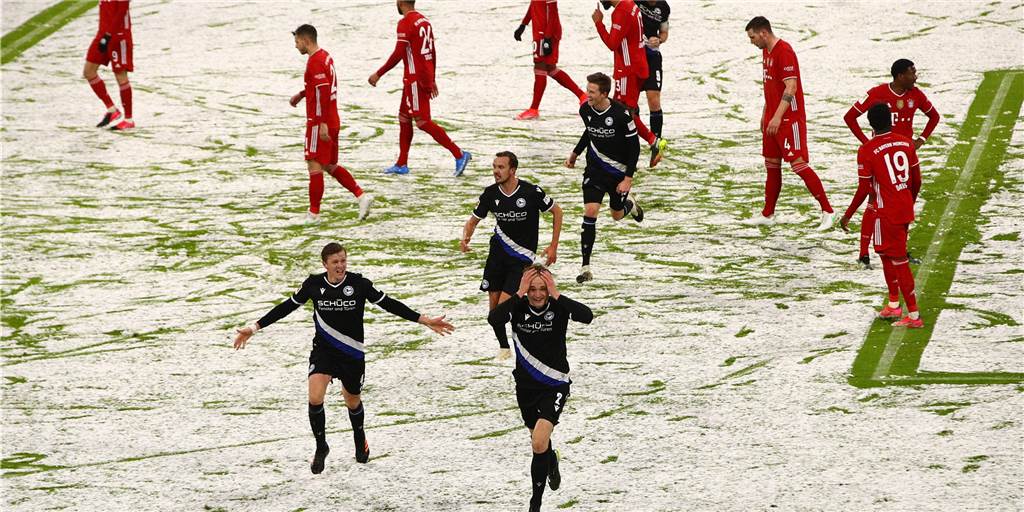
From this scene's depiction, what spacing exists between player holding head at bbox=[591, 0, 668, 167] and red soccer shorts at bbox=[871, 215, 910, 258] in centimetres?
520

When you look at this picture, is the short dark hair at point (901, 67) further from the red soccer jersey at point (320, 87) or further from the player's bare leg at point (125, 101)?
the player's bare leg at point (125, 101)

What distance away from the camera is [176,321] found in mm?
13984

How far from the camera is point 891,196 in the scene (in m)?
12.4

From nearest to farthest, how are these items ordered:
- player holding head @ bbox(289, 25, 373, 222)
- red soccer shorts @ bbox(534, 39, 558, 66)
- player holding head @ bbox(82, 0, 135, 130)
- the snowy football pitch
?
the snowy football pitch, player holding head @ bbox(289, 25, 373, 222), red soccer shorts @ bbox(534, 39, 558, 66), player holding head @ bbox(82, 0, 135, 130)

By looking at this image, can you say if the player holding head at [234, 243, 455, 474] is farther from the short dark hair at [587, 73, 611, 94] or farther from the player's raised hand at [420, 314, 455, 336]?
the short dark hair at [587, 73, 611, 94]

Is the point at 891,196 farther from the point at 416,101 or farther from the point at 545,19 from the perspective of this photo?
the point at 545,19

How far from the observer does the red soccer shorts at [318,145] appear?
16.3m

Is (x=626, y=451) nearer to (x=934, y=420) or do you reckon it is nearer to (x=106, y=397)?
(x=934, y=420)

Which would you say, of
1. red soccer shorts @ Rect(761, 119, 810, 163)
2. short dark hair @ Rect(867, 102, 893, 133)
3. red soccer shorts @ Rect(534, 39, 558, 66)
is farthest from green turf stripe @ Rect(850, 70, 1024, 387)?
red soccer shorts @ Rect(534, 39, 558, 66)

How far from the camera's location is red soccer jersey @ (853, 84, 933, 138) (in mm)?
14094

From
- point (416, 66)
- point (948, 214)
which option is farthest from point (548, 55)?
point (948, 214)

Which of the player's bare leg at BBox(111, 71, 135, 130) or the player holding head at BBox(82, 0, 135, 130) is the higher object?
the player holding head at BBox(82, 0, 135, 130)

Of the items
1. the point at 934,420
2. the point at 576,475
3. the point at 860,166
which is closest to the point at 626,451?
the point at 576,475

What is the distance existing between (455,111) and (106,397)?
9.90 metres
